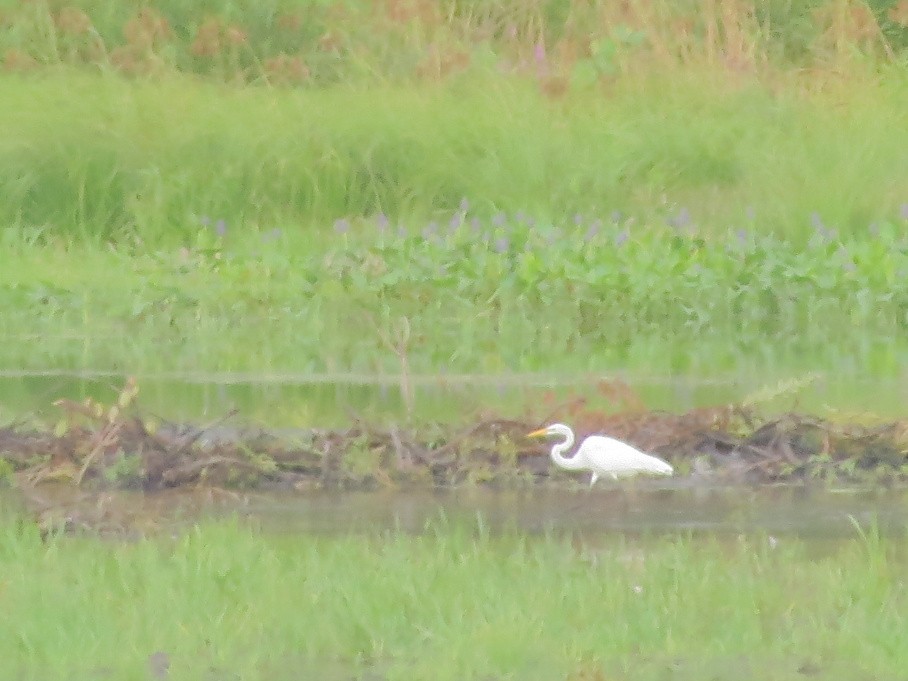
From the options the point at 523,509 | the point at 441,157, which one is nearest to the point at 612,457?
the point at 523,509

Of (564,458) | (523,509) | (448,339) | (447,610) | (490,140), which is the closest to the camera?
(447,610)

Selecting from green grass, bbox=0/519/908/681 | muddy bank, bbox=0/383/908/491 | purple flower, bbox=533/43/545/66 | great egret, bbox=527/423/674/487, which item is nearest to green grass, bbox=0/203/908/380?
muddy bank, bbox=0/383/908/491

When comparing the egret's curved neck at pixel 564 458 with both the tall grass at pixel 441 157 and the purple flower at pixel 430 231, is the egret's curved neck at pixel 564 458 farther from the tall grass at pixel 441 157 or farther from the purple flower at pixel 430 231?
the tall grass at pixel 441 157

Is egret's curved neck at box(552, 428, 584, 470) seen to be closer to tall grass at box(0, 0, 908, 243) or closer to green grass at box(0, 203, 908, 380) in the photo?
green grass at box(0, 203, 908, 380)

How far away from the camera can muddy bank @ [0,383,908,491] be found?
7.33m

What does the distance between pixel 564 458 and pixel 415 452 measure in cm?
50

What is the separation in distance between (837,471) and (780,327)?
487 centimetres

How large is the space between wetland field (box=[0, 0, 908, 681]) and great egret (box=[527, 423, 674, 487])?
0.08m

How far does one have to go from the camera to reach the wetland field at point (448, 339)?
16.6ft

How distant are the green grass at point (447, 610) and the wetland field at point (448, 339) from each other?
0.05 feet

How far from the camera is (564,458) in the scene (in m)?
7.30

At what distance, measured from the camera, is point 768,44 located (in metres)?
21.2

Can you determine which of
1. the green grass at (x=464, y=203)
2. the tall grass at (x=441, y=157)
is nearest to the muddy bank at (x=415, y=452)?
the green grass at (x=464, y=203)

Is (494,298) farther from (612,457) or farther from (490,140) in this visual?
(612,457)
